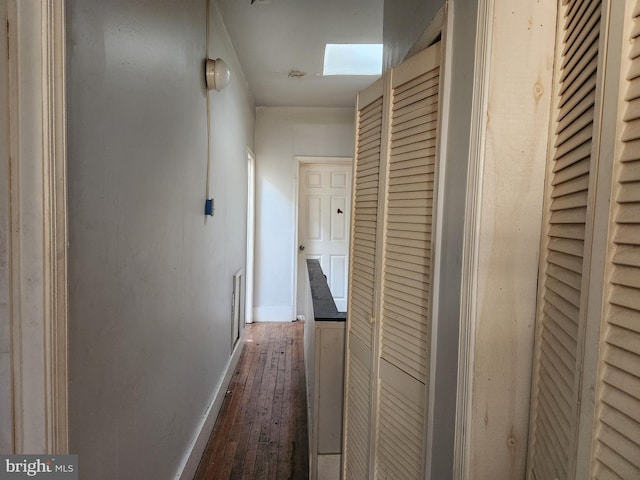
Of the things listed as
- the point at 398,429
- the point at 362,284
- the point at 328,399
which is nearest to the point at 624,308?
the point at 398,429

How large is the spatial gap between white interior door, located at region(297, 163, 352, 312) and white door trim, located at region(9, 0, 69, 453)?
12.2 ft

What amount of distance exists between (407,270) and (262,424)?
174 centimetres

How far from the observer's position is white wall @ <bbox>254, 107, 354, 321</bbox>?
14.0 feet

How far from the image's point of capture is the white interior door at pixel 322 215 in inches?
175

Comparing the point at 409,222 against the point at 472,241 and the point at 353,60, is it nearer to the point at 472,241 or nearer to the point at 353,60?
the point at 472,241

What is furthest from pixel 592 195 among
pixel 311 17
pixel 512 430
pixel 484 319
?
pixel 311 17

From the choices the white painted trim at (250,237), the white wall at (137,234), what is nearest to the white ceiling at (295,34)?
the white wall at (137,234)

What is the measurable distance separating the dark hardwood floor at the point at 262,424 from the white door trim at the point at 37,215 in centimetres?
144

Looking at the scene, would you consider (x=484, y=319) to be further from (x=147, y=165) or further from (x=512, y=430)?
(x=147, y=165)

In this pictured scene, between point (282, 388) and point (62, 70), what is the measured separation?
8.32 ft

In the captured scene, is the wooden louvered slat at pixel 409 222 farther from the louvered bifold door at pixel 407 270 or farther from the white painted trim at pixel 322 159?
the white painted trim at pixel 322 159

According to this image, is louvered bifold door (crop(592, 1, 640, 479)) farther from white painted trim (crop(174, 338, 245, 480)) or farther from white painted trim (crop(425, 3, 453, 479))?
white painted trim (crop(174, 338, 245, 480))

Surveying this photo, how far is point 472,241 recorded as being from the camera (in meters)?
0.76

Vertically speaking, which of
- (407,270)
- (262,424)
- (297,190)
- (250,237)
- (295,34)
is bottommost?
(262,424)
